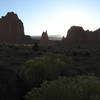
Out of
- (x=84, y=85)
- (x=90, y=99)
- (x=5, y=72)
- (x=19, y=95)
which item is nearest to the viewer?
(x=90, y=99)

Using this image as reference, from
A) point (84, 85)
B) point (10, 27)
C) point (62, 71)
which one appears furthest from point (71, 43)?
point (84, 85)

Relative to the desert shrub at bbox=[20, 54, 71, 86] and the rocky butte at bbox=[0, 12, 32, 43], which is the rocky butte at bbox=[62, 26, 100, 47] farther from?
the desert shrub at bbox=[20, 54, 71, 86]

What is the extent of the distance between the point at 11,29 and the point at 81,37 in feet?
75.7

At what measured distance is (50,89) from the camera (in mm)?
9914

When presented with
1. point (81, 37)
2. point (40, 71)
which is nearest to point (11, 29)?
point (81, 37)

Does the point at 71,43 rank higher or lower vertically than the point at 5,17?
lower

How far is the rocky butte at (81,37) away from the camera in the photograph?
274 ft

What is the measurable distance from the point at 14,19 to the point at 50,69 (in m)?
Result: 75.8

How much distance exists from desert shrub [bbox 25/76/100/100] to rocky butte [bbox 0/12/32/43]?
7971cm

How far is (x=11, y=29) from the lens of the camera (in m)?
89.2

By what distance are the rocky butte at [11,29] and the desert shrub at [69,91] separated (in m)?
79.7

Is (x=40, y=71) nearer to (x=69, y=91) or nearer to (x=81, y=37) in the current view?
(x=69, y=91)

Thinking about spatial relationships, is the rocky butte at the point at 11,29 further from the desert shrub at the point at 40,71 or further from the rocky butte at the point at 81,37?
the desert shrub at the point at 40,71

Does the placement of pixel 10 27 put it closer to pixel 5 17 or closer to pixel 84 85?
pixel 5 17
